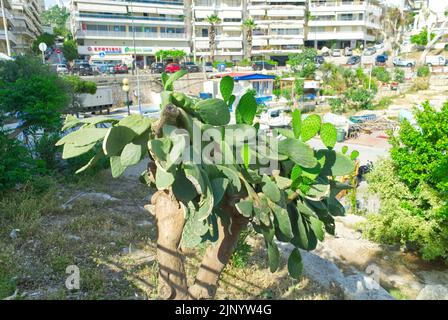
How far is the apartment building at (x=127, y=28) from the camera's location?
119 ft

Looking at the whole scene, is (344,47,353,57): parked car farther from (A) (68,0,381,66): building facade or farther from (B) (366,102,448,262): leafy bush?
(B) (366,102,448,262): leafy bush

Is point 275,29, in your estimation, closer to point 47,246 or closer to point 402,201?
point 402,201

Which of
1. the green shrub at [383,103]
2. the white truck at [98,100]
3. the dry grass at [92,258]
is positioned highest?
the white truck at [98,100]

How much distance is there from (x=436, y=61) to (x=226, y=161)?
42.2 m

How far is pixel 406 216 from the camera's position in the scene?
6465 mm

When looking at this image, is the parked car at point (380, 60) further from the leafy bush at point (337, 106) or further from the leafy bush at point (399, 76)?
the leafy bush at point (337, 106)

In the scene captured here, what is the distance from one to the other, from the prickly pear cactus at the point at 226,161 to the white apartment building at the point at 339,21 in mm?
45296

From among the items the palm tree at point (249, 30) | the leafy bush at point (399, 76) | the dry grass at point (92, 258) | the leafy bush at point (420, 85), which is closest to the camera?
the dry grass at point (92, 258)

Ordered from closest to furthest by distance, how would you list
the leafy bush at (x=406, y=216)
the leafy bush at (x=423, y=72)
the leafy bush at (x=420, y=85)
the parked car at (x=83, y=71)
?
the leafy bush at (x=406, y=216) < the parked car at (x=83, y=71) < the leafy bush at (x=420, y=85) < the leafy bush at (x=423, y=72)

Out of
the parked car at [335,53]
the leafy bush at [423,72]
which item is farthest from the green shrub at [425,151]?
the parked car at [335,53]

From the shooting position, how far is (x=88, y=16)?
35969mm

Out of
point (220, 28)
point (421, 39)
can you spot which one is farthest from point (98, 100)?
point (421, 39)

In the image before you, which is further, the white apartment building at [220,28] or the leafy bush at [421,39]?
the leafy bush at [421,39]

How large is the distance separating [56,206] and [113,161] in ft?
15.4
